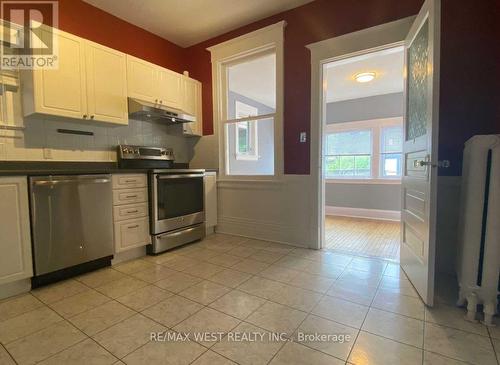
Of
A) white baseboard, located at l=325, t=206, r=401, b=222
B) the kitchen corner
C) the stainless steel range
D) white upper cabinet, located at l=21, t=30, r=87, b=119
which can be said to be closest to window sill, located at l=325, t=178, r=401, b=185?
white baseboard, located at l=325, t=206, r=401, b=222

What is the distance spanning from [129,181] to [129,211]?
11.7 inches

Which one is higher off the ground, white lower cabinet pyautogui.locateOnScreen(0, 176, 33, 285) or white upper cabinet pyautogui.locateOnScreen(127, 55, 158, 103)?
white upper cabinet pyautogui.locateOnScreen(127, 55, 158, 103)

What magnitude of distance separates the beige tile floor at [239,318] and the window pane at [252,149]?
285 centimetres

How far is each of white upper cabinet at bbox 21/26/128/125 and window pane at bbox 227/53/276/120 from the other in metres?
1.45

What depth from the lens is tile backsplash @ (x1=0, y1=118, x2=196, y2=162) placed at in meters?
Answer: 2.37

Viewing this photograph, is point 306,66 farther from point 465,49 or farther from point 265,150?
point 265,150

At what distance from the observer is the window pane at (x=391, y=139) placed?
502 centimetres

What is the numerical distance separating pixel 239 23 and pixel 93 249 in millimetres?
3033

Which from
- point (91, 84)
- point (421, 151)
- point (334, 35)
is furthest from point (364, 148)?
point (91, 84)

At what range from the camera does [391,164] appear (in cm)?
511

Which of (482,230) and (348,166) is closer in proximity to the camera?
(482,230)

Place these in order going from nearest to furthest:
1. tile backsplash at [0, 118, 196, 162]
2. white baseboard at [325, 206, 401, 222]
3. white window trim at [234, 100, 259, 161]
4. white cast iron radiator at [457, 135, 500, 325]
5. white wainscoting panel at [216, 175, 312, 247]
→ white cast iron radiator at [457, 135, 500, 325] → tile backsplash at [0, 118, 196, 162] → white wainscoting panel at [216, 175, 312, 247] → white baseboard at [325, 206, 401, 222] → white window trim at [234, 100, 259, 161]

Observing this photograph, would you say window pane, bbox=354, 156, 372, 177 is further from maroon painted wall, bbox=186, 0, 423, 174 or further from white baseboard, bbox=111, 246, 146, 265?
white baseboard, bbox=111, 246, 146, 265

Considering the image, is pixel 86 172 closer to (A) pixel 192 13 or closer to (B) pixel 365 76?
(A) pixel 192 13
